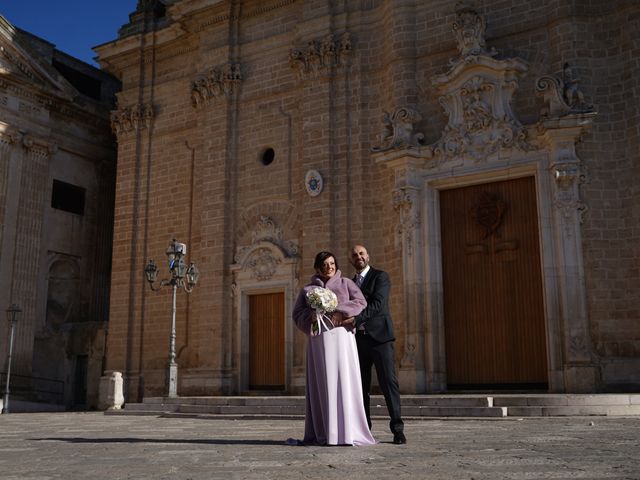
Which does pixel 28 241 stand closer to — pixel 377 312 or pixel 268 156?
pixel 268 156

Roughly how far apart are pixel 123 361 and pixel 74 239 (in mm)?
6085

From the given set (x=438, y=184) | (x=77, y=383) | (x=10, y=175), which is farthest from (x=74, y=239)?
(x=438, y=184)

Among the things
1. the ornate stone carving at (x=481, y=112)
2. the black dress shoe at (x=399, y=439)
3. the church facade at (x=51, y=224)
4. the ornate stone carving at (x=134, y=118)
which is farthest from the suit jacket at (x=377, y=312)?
the church facade at (x=51, y=224)

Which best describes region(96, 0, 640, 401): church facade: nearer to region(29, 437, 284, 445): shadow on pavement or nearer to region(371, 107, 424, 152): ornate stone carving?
region(371, 107, 424, 152): ornate stone carving

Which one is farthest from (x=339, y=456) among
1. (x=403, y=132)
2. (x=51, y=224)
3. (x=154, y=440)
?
(x=51, y=224)

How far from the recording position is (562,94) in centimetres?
1517

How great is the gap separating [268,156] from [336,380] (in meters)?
13.6

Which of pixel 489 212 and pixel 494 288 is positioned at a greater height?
pixel 489 212

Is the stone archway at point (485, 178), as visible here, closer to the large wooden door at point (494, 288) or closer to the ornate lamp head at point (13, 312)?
the large wooden door at point (494, 288)

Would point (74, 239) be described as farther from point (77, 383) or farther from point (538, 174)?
point (538, 174)

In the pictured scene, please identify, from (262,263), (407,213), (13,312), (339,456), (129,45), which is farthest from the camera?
(129,45)

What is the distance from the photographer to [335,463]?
543 centimetres

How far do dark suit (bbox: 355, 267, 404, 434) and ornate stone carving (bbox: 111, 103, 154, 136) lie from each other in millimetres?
16772

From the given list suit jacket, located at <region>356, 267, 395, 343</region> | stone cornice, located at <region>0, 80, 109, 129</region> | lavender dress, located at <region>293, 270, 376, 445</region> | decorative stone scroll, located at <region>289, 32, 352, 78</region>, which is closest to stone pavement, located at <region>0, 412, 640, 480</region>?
lavender dress, located at <region>293, 270, 376, 445</region>
